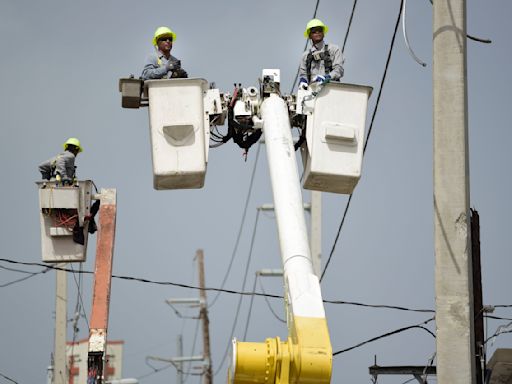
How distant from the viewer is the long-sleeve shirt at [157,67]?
547 inches

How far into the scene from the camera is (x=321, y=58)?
46.4 feet

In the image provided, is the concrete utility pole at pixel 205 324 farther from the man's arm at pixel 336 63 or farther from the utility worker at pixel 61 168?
the man's arm at pixel 336 63

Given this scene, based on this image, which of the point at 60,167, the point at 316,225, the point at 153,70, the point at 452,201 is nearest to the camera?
the point at 452,201

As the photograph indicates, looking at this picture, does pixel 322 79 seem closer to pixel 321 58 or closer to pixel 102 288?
pixel 321 58

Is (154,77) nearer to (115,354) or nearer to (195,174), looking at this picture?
(195,174)

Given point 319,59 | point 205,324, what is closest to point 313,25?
point 319,59

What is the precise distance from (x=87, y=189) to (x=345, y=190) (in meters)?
4.19

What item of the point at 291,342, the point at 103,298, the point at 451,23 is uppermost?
the point at 451,23

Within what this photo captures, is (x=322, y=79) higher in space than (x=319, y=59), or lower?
lower

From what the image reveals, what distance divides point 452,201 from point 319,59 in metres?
4.25

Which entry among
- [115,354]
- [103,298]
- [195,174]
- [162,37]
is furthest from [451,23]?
[115,354]

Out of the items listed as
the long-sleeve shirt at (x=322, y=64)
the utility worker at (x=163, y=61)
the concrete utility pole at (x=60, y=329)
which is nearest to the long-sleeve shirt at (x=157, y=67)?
the utility worker at (x=163, y=61)

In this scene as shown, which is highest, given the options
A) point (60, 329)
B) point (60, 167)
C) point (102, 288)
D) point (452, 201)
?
point (60, 167)

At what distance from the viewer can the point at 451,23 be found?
10789 millimetres
